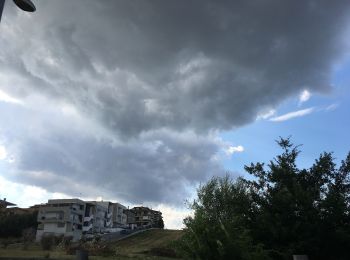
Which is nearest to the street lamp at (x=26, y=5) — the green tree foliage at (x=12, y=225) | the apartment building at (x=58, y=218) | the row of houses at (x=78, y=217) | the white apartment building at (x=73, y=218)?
the row of houses at (x=78, y=217)

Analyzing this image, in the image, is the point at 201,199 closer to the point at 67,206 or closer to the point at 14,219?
the point at 14,219

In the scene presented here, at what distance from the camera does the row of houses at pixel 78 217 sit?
117 meters

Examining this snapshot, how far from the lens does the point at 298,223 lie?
21328 mm

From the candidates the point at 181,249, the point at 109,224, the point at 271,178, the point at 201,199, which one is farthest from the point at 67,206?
the point at 181,249

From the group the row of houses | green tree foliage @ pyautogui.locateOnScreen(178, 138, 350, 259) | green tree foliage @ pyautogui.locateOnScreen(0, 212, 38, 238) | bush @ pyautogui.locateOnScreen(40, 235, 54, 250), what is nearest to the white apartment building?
the row of houses

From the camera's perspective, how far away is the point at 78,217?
127 m

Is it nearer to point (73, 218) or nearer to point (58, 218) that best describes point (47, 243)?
point (58, 218)

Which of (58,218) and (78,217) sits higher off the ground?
(78,217)

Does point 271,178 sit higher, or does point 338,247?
point 271,178

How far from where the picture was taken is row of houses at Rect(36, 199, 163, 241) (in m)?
117

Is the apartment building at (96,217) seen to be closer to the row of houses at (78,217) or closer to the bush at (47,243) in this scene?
the row of houses at (78,217)

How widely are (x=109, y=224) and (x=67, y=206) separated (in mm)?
35415

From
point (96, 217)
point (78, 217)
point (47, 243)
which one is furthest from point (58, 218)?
point (47, 243)

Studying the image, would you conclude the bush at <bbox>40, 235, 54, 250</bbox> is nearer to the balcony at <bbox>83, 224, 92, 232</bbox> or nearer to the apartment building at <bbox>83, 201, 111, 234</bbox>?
the apartment building at <bbox>83, 201, 111, 234</bbox>
